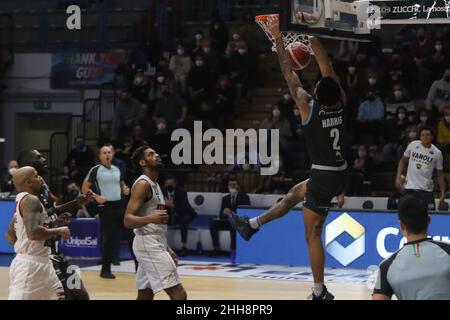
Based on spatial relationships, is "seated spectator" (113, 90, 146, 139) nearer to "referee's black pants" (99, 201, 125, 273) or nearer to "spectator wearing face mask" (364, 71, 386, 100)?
"spectator wearing face mask" (364, 71, 386, 100)

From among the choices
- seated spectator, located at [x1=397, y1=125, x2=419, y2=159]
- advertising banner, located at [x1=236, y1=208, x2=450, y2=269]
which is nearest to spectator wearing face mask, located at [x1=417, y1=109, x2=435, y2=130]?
seated spectator, located at [x1=397, y1=125, x2=419, y2=159]

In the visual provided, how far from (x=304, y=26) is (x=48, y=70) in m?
12.9

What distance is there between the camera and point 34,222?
8.09m

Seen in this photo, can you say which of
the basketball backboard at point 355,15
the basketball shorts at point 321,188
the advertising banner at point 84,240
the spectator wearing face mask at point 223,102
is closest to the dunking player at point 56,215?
the basketball shorts at point 321,188

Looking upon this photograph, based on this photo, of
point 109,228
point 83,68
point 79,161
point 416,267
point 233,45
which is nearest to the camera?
point 416,267

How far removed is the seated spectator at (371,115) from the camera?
57.4 feet

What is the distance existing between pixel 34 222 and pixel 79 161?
10.7 meters

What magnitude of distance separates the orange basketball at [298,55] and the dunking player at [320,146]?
46cm

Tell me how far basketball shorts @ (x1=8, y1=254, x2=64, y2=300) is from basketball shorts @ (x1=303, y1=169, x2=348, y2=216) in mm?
2383

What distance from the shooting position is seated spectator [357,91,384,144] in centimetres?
1748

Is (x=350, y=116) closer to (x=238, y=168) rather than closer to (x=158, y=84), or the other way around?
(x=238, y=168)

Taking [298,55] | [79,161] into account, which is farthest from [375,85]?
[298,55]

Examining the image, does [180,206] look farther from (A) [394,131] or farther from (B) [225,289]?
(B) [225,289]
